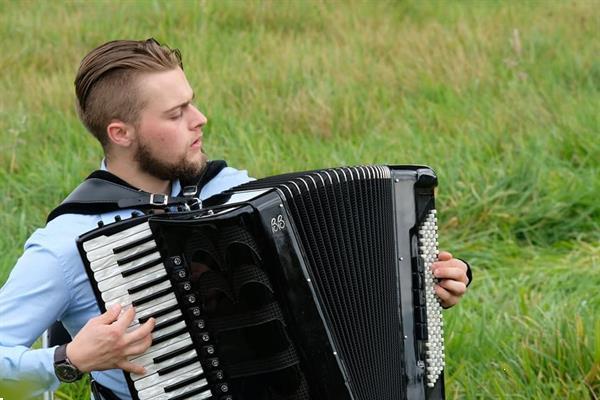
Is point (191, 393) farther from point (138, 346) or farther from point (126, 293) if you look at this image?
point (126, 293)

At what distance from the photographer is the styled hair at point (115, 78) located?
10.2ft

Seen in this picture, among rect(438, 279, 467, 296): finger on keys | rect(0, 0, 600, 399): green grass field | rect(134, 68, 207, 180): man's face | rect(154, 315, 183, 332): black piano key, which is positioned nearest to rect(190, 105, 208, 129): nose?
rect(134, 68, 207, 180): man's face

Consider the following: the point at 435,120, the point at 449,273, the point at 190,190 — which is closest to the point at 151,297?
the point at 190,190

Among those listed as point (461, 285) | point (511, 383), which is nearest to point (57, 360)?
point (461, 285)

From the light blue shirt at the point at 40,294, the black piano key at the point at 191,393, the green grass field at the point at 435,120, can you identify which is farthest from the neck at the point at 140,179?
the green grass field at the point at 435,120

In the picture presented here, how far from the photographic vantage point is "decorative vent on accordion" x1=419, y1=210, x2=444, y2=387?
3238 mm

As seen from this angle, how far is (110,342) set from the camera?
2.74 metres

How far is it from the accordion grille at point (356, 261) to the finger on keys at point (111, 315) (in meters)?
0.44

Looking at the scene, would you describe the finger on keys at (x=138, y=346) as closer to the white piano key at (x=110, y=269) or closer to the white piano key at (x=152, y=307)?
the white piano key at (x=152, y=307)

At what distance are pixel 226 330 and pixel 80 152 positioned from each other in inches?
149

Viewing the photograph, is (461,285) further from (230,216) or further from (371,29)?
(371,29)

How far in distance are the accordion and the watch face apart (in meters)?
0.13

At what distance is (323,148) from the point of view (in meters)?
6.63

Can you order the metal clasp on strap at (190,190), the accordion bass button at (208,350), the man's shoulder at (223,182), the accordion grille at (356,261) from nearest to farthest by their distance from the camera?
the accordion bass button at (208,350) < the accordion grille at (356,261) < the metal clasp on strap at (190,190) < the man's shoulder at (223,182)
